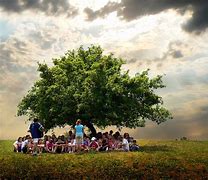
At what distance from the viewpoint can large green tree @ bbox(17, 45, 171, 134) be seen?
47.9 metres

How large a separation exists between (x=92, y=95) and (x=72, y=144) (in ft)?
32.5


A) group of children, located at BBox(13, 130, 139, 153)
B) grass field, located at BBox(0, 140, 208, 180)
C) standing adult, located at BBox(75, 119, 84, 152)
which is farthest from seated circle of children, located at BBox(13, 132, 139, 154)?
grass field, located at BBox(0, 140, 208, 180)

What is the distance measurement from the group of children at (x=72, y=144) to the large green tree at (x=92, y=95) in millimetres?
6970

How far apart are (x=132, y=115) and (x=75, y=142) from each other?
1433 centimetres

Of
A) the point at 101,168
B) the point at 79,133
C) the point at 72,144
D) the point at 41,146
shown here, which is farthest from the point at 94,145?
the point at 101,168

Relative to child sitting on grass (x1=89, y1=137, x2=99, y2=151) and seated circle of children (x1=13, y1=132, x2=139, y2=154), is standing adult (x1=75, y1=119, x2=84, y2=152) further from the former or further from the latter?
child sitting on grass (x1=89, y1=137, x2=99, y2=151)

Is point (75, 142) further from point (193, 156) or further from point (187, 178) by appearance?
point (187, 178)

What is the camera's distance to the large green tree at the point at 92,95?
47.9 m

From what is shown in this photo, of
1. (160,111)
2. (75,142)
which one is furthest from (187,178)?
(160,111)

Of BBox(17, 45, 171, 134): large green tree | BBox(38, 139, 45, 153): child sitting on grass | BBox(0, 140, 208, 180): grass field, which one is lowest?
BBox(0, 140, 208, 180): grass field

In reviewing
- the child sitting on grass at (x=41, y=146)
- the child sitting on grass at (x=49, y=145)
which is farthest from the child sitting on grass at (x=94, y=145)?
the child sitting on grass at (x=41, y=146)

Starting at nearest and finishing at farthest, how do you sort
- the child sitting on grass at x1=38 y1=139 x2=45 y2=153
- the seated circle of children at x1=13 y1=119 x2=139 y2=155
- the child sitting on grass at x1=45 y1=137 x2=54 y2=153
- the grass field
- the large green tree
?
the grass field → the child sitting on grass at x1=38 y1=139 x2=45 y2=153 → the seated circle of children at x1=13 y1=119 x2=139 y2=155 → the child sitting on grass at x1=45 y1=137 x2=54 y2=153 → the large green tree

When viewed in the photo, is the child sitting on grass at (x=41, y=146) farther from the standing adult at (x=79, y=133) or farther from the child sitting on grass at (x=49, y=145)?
the standing adult at (x=79, y=133)

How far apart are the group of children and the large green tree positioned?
697 centimetres
